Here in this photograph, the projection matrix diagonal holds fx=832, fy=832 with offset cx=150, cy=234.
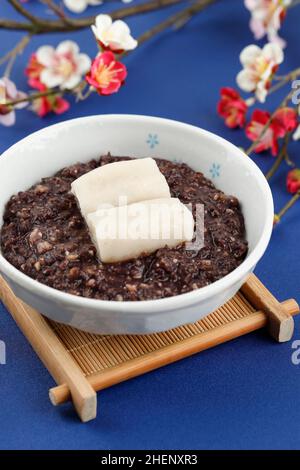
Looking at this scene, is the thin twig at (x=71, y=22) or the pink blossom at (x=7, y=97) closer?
the pink blossom at (x=7, y=97)

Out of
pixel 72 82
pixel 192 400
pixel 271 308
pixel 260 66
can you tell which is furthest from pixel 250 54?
pixel 192 400

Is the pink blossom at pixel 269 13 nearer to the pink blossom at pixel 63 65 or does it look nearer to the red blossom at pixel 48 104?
the pink blossom at pixel 63 65

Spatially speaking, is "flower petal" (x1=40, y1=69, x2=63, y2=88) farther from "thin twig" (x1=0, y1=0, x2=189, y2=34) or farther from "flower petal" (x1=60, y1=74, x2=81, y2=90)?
"thin twig" (x1=0, y1=0, x2=189, y2=34)

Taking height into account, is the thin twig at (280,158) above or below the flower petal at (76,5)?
below

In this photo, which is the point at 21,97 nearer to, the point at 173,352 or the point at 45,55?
the point at 45,55

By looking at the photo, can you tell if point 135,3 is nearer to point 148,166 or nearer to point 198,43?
point 198,43

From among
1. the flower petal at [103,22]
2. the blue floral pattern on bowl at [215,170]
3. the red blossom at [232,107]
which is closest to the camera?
the blue floral pattern on bowl at [215,170]

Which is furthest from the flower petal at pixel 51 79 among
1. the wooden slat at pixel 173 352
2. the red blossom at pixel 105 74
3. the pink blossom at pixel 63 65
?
the wooden slat at pixel 173 352
